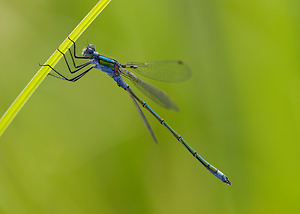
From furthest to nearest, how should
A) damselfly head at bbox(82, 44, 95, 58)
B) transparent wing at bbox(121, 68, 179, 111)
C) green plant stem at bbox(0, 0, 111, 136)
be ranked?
transparent wing at bbox(121, 68, 179, 111) → damselfly head at bbox(82, 44, 95, 58) → green plant stem at bbox(0, 0, 111, 136)

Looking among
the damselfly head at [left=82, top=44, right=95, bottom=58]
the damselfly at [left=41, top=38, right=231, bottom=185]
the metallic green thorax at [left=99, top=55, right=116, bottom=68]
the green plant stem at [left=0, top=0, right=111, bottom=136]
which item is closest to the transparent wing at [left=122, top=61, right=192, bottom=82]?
the damselfly at [left=41, top=38, right=231, bottom=185]

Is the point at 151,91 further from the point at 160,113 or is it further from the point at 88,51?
the point at 88,51

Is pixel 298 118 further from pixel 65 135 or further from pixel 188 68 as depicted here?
pixel 65 135

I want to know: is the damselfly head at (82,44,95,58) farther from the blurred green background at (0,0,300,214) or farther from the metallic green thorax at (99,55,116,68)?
the blurred green background at (0,0,300,214)

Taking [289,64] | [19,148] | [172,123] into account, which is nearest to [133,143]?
[172,123]

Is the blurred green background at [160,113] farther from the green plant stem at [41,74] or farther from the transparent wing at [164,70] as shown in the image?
the green plant stem at [41,74]
